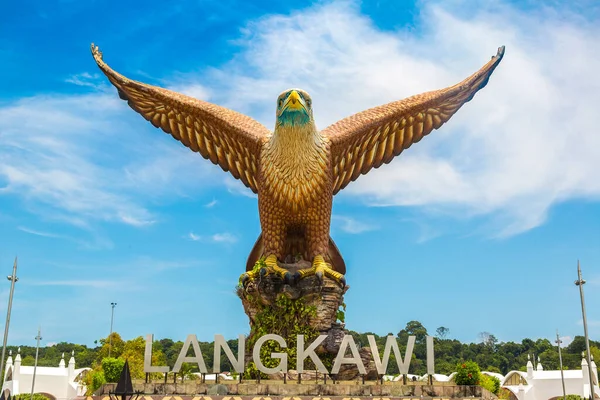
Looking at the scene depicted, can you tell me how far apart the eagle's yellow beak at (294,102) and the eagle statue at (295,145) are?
26 mm

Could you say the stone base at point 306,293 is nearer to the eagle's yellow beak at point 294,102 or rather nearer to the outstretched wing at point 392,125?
the outstretched wing at point 392,125

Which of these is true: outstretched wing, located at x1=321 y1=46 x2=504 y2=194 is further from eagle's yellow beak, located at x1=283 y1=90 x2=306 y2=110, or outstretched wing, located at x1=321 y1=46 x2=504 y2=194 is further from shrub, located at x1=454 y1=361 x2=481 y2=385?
shrub, located at x1=454 y1=361 x2=481 y2=385

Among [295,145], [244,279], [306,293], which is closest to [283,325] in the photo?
[306,293]

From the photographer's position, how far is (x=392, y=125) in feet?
63.3

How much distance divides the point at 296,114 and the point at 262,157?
72.3 inches

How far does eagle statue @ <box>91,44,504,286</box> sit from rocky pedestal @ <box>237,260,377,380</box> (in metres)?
0.23

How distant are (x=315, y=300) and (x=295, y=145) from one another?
13.9 feet

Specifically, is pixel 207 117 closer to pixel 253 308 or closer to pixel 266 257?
pixel 266 257

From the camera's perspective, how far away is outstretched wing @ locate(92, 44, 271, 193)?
18.9 metres

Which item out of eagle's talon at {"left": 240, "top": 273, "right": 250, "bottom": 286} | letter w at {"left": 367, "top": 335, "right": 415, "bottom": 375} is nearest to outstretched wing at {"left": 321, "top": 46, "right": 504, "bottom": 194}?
eagle's talon at {"left": 240, "top": 273, "right": 250, "bottom": 286}

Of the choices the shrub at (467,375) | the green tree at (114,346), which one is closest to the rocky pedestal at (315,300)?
the shrub at (467,375)

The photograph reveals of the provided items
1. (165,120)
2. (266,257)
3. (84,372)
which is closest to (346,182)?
(266,257)

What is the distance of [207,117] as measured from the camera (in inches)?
748

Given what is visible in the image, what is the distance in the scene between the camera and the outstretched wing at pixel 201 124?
18.9 metres
